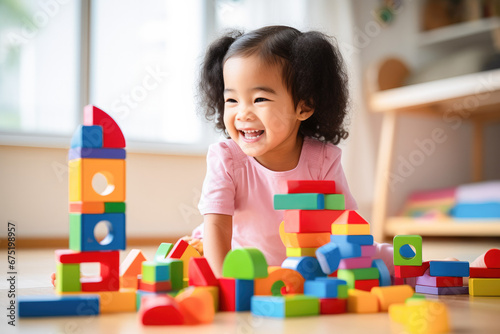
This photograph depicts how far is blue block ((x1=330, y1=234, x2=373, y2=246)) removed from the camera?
0.81 meters

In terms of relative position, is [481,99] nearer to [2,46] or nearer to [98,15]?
[98,15]

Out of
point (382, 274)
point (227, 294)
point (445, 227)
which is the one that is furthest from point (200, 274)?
point (445, 227)

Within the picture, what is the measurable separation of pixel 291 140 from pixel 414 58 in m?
2.03

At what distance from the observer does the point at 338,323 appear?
68 centimetres

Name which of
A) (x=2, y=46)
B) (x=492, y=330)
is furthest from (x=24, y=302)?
(x=2, y=46)

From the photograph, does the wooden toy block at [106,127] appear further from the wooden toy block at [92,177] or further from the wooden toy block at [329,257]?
the wooden toy block at [329,257]

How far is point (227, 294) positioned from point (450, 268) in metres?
0.39

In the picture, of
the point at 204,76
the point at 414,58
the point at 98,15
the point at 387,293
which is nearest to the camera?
the point at 387,293

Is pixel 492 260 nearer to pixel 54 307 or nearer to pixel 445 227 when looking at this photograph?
pixel 54 307

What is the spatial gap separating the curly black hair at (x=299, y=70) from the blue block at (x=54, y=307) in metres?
0.53

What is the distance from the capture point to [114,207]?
77 cm

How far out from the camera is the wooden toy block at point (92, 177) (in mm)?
756

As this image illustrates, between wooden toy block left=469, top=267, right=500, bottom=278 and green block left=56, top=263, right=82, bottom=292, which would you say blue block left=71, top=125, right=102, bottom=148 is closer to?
green block left=56, top=263, right=82, bottom=292

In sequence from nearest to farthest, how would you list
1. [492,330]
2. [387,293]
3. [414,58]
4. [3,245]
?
[492,330] → [387,293] → [3,245] → [414,58]
